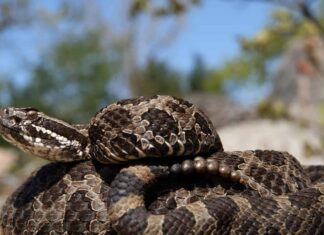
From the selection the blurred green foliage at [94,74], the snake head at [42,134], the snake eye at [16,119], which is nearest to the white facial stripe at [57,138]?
the snake head at [42,134]

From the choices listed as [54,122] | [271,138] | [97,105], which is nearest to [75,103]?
[97,105]

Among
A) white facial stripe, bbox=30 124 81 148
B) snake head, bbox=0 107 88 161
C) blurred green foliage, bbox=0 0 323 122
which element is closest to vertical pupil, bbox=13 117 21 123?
snake head, bbox=0 107 88 161

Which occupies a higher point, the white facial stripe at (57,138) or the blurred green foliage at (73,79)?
the blurred green foliage at (73,79)

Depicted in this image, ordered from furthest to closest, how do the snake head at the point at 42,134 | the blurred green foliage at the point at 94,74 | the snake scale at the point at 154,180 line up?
the blurred green foliage at the point at 94,74, the snake head at the point at 42,134, the snake scale at the point at 154,180

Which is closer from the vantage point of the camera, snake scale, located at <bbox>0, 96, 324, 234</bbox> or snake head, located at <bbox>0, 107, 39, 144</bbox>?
snake scale, located at <bbox>0, 96, 324, 234</bbox>

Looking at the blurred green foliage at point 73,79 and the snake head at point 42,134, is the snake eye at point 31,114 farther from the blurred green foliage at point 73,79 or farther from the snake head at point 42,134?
the blurred green foliage at point 73,79

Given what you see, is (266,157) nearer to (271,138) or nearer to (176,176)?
(176,176)

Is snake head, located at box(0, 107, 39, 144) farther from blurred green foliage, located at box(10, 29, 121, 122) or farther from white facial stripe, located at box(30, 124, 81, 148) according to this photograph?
blurred green foliage, located at box(10, 29, 121, 122)

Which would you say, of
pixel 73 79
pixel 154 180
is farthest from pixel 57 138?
pixel 73 79
